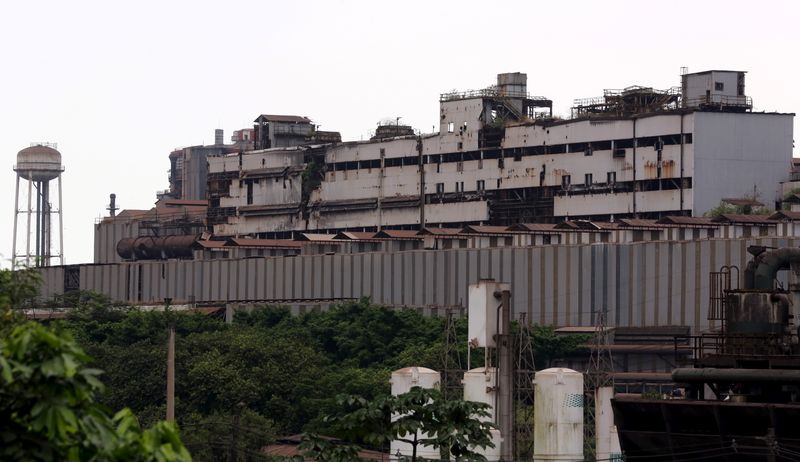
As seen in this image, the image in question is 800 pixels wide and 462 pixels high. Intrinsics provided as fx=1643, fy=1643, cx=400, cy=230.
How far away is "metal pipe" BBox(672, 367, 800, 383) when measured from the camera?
127ft

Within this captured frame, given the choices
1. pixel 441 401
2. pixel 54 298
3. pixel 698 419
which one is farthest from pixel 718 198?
pixel 441 401

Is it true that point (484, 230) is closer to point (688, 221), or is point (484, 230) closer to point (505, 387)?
point (688, 221)

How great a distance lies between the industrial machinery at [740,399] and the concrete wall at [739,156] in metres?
68.0

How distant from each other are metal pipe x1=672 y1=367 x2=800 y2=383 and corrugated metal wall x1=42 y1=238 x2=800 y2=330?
4242 centimetres

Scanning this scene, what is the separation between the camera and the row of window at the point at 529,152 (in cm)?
11300

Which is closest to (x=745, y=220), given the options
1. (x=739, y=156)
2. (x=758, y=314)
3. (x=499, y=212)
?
(x=739, y=156)

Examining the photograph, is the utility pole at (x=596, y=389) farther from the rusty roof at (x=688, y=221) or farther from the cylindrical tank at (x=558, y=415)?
the rusty roof at (x=688, y=221)

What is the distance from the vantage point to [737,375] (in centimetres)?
3953

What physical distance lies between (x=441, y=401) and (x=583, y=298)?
65.6m

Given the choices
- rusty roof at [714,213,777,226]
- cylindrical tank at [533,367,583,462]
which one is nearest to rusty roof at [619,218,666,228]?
rusty roof at [714,213,777,226]

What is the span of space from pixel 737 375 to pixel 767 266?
517cm

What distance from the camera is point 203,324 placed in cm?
9969

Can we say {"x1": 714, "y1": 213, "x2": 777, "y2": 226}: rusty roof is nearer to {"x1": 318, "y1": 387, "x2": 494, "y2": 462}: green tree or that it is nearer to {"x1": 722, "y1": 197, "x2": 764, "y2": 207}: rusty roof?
{"x1": 722, "y1": 197, "x2": 764, "y2": 207}: rusty roof

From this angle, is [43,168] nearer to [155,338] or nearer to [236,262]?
[236,262]
